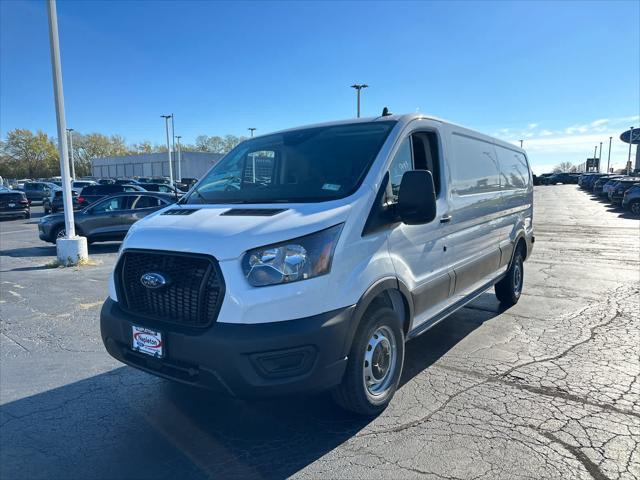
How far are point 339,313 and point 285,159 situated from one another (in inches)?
63.8

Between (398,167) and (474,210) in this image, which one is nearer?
(398,167)

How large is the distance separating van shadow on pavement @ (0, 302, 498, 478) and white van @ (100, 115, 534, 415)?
46 cm

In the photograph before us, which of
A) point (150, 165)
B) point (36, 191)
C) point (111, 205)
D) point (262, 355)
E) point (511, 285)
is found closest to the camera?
point (262, 355)

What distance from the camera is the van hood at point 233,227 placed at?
270 centimetres

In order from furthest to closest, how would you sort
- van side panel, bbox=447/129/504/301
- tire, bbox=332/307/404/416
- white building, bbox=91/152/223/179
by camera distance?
white building, bbox=91/152/223/179, van side panel, bbox=447/129/504/301, tire, bbox=332/307/404/416

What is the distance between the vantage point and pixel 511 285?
6.36m

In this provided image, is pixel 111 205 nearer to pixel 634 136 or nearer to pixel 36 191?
pixel 36 191

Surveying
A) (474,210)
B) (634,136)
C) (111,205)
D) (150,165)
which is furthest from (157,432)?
(150,165)

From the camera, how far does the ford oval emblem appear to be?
9.47ft

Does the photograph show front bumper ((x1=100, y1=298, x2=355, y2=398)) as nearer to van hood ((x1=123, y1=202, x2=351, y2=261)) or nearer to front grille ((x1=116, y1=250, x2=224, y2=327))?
front grille ((x1=116, y1=250, x2=224, y2=327))

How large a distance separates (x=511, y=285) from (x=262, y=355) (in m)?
4.78

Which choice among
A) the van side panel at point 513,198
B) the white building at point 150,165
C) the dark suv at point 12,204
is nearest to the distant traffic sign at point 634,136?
the white building at point 150,165

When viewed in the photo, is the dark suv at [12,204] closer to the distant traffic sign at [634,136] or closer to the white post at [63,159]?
the white post at [63,159]

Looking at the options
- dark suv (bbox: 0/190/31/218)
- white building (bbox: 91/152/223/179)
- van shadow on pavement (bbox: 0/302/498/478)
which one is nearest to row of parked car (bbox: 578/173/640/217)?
van shadow on pavement (bbox: 0/302/498/478)
